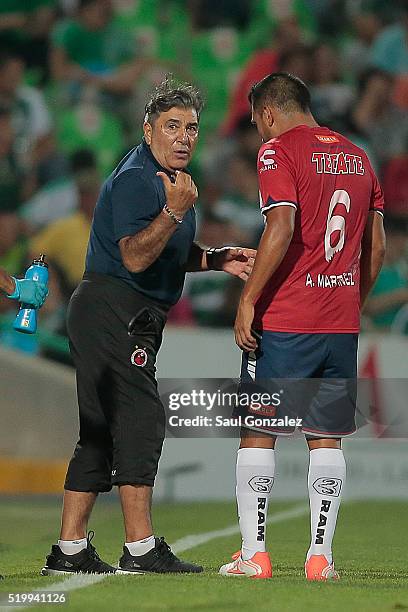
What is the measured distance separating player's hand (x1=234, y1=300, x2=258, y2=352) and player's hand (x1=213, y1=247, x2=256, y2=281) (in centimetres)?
56

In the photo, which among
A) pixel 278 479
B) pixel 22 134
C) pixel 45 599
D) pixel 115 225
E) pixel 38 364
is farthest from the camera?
pixel 22 134

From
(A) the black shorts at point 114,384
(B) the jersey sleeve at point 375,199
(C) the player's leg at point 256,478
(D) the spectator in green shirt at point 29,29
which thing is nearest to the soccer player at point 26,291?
(A) the black shorts at point 114,384

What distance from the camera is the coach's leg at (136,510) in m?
5.36

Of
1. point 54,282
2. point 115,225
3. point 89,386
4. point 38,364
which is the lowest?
point 89,386

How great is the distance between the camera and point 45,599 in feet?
14.9

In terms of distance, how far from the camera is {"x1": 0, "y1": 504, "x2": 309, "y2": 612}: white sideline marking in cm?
491

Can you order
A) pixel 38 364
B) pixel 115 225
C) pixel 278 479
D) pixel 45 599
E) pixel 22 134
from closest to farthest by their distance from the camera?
pixel 45 599
pixel 115 225
pixel 278 479
pixel 38 364
pixel 22 134

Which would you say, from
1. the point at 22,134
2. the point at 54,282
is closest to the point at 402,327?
the point at 54,282

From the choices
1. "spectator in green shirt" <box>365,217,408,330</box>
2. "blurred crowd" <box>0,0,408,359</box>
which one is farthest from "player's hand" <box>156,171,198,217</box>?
"spectator in green shirt" <box>365,217,408,330</box>

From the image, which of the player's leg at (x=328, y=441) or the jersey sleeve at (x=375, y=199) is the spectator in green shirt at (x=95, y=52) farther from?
the player's leg at (x=328, y=441)

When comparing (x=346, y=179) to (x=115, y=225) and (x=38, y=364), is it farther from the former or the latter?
(x=38, y=364)

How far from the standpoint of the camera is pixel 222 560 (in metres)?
6.36

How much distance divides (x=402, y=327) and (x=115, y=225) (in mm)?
6877

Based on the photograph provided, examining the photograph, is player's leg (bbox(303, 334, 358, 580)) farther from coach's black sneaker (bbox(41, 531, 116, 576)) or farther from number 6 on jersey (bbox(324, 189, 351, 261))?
coach's black sneaker (bbox(41, 531, 116, 576))
